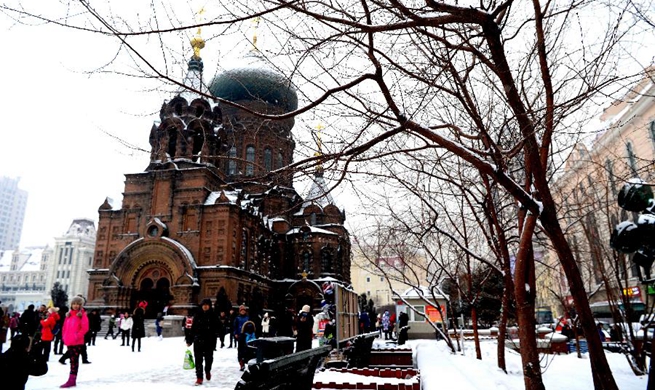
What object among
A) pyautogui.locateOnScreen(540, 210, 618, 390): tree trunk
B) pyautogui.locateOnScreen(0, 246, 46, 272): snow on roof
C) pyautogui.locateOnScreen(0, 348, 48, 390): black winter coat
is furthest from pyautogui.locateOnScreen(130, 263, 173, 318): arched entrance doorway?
pyautogui.locateOnScreen(0, 246, 46, 272): snow on roof

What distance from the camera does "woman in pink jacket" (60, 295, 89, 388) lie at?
8.12 meters

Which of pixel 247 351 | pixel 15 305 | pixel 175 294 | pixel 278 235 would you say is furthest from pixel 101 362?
pixel 15 305

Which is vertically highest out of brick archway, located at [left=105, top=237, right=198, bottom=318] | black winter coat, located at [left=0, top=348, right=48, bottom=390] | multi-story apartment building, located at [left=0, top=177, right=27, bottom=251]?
multi-story apartment building, located at [left=0, top=177, right=27, bottom=251]

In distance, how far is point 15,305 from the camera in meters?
98.4

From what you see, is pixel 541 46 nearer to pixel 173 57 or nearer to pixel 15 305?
pixel 173 57

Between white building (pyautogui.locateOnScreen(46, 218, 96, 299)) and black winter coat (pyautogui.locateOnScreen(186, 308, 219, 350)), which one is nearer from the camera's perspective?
black winter coat (pyautogui.locateOnScreen(186, 308, 219, 350))

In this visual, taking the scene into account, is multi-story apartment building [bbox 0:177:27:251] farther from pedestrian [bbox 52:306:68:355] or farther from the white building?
pedestrian [bbox 52:306:68:355]

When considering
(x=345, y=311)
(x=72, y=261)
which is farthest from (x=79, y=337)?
(x=72, y=261)

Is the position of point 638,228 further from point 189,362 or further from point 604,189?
point 604,189

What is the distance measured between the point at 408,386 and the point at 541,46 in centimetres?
436

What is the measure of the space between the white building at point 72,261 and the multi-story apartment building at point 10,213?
6880 centimetres

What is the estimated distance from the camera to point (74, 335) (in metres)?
8.51

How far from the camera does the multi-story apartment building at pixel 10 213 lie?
497 ft

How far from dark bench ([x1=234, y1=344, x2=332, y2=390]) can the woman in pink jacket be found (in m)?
5.61
